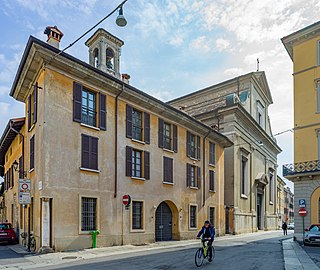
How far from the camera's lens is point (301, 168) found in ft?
87.0

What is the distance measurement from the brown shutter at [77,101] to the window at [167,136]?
7.51 metres

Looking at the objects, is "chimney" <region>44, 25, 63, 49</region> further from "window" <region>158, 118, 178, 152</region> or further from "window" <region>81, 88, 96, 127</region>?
"window" <region>158, 118, 178, 152</region>

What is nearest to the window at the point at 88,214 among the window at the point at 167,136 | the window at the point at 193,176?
the window at the point at 167,136

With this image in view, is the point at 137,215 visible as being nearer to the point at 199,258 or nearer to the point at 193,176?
the point at 193,176

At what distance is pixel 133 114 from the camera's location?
21.9m

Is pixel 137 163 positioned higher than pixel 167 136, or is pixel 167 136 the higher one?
pixel 167 136

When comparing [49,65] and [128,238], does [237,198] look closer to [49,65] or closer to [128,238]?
[128,238]

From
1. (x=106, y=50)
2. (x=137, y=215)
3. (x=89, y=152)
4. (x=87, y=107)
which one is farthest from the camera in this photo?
(x=106, y=50)

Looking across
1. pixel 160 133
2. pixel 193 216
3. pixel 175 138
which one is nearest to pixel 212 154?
pixel 193 216

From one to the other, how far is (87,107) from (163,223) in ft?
31.4

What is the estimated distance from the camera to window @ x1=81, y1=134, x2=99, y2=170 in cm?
1817

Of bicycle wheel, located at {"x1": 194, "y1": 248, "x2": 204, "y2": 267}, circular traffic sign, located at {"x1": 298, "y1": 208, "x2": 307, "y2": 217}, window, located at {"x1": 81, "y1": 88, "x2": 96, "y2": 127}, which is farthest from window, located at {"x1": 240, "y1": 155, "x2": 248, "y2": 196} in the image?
bicycle wheel, located at {"x1": 194, "y1": 248, "x2": 204, "y2": 267}

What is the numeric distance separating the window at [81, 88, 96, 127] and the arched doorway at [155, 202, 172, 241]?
7.90 m

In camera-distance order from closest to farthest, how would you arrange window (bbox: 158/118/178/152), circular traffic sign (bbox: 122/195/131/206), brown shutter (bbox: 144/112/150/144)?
circular traffic sign (bbox: 122/195/131/206), brown shutter (bbox: 144/112/150/144), window (bbox: 158/118/178/152)
